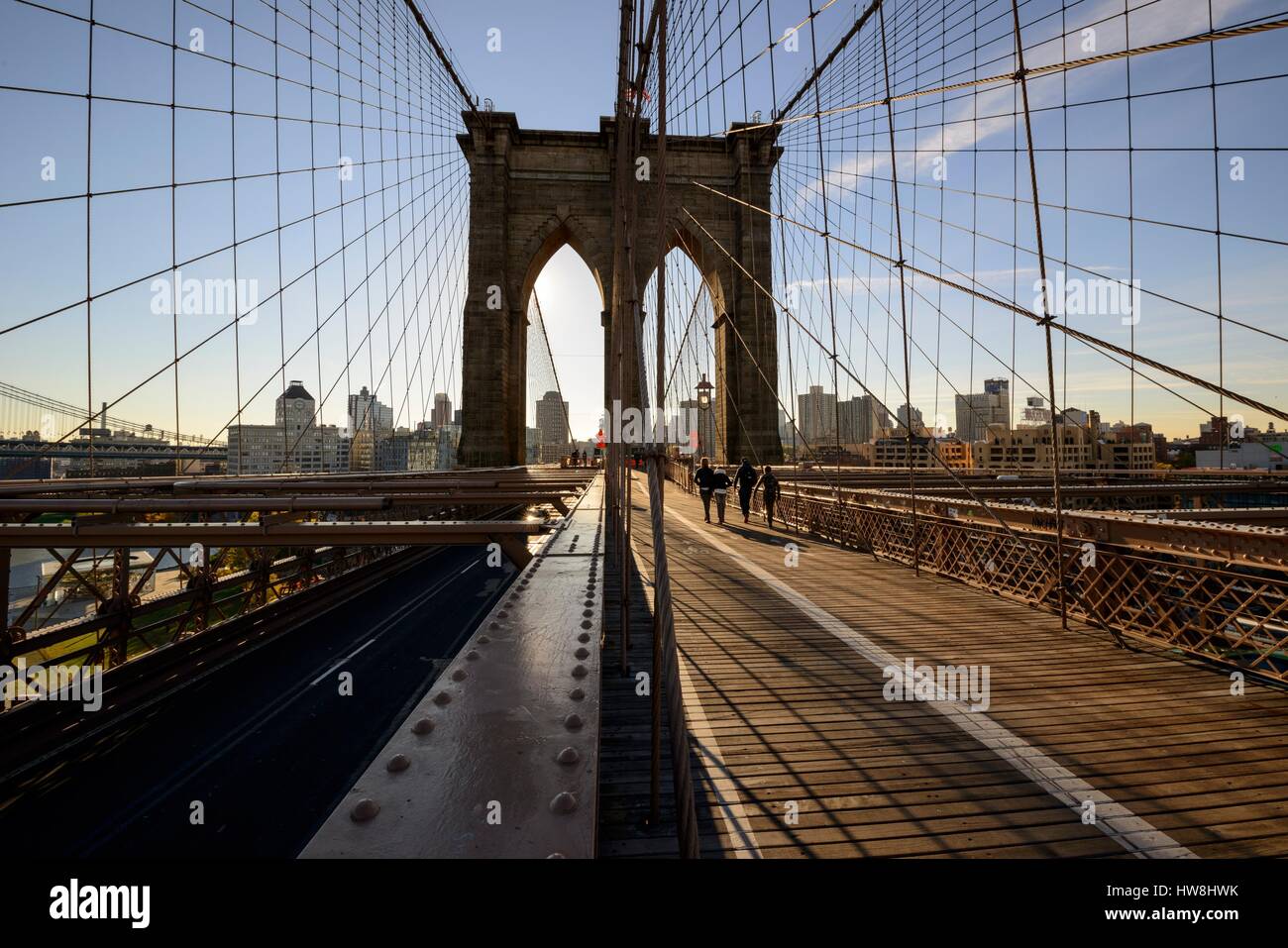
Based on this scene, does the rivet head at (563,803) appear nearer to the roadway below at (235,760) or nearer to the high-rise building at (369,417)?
the roadway below at (235,760)

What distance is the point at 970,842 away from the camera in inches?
99.5

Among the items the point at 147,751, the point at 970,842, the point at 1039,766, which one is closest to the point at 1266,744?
the point at 1039,766

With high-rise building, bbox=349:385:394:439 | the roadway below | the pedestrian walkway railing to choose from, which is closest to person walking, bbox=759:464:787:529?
the pedestrian walkway railing

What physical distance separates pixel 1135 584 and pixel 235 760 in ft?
32.6

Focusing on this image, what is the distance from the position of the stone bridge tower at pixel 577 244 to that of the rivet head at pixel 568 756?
Answer: 21.5 meters

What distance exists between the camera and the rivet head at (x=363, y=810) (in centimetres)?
78

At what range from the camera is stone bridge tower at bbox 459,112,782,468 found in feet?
72.4

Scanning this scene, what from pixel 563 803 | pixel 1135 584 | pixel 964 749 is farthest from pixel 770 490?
pixel 563 803

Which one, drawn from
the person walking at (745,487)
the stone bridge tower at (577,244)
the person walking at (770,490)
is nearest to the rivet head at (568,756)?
the person walking at (745,487)

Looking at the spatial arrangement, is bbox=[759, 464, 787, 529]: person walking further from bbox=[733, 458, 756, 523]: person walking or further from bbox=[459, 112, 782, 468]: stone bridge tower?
bbox=[459, 112, 782, 468]: stone bridge tower

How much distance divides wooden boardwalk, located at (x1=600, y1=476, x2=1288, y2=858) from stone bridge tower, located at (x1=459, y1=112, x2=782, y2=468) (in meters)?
17.9
